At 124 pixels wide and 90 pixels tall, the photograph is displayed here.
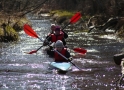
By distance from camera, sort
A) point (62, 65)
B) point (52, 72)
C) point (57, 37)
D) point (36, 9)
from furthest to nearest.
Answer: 1. point (36, 9)
2. point (57, 37)
3. point (62, 65)
4. point (52, 72)

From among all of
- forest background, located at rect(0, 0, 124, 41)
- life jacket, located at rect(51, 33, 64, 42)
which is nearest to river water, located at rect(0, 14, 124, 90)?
life jacket, located at rect(51, 33, 64, 42)

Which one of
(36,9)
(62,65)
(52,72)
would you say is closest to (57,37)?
(62,65)

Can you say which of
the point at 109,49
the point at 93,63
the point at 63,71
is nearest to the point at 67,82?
the point at 63,71

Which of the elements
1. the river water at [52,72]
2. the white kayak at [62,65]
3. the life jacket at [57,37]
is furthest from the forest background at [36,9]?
the white kayak at [62,65]

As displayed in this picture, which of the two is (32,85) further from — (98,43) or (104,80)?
(98,43)

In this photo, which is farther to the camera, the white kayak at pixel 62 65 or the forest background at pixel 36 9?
the forest background at pixel 36 9

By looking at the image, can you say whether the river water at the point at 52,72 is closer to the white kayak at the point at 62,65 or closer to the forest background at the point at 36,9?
the white kayak at the point at 62,65

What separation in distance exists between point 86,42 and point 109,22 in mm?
7135

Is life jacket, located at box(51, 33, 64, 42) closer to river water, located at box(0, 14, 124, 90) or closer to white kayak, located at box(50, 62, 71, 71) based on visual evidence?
river water, located at box(0, 14, 124, 90)

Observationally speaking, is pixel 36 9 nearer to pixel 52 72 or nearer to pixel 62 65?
pixel 62 65

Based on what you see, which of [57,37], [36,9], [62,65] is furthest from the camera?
[36,9]

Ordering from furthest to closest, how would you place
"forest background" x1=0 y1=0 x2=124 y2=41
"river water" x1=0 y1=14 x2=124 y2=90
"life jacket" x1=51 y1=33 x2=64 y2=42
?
1. "forest background" x1=0 y1=0 x2=124 y2=41
2. "life jacket" x1=51 y1=33 x2=64 y2=42
3. "river water" x1=0 y1=14 x2=124 y2=90

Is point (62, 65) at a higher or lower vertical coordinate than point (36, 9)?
higher

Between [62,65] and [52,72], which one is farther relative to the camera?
[62,65]
